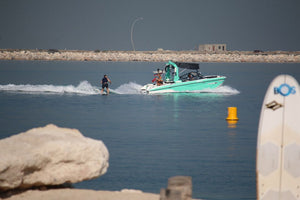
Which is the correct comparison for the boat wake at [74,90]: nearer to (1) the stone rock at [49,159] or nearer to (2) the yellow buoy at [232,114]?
(2) the yellow buoy at [232,114]

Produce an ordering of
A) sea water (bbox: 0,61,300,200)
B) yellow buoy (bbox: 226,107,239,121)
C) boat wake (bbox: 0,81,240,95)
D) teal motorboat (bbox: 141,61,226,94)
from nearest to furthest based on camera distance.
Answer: sea water (bbox: 0,61,300,200) < yellow buoy (bbox: 226,107,239,121) < teal motorboat (bbox: 141,61,226,94) < boat wake (bbox: 0,81,240,95)

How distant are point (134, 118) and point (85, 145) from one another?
62.3 ft

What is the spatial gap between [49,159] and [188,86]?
29343 mm

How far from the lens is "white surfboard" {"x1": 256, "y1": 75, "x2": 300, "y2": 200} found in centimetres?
909

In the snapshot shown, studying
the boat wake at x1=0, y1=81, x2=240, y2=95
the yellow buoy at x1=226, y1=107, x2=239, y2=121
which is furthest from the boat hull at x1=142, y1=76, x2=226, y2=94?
the yellow buoy at x1=226, y1=107, x2=239, y2=121

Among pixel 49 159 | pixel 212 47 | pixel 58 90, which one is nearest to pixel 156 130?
pixel 49 159

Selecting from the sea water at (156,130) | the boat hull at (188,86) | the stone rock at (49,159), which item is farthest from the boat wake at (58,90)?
the stone rock at (49,159)

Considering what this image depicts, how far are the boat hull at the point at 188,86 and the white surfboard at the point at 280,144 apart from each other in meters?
27.6

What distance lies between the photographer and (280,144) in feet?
29.9

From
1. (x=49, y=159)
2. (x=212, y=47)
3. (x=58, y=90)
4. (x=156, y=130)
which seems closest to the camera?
(x=49, y=159)

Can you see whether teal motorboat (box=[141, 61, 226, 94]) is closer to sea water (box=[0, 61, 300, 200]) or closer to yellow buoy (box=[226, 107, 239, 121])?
sea water (box=[0, 61, 300, 200])

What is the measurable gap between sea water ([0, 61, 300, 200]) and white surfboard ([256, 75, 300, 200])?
9.64ft

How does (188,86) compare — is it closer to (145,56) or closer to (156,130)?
(156,130)

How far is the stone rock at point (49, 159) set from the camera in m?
8.20
